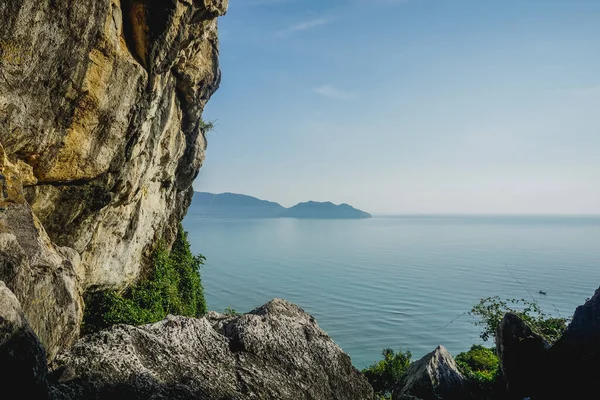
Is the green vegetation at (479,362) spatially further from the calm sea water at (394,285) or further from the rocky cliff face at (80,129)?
the rocky cliff face at (80,129)

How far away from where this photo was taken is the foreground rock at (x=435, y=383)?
1659cm

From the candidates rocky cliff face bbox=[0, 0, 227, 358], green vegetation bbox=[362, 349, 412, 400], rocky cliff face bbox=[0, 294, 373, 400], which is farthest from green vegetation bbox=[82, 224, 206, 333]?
green vegetation bbox=[362, 349, 412, 400]

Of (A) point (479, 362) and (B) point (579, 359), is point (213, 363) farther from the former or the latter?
(A) point (479, 362)

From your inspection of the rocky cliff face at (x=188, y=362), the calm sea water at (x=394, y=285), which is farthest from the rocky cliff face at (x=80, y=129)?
the calm sea water at (x=394, y=285)

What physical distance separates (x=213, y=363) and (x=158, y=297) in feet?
33.4

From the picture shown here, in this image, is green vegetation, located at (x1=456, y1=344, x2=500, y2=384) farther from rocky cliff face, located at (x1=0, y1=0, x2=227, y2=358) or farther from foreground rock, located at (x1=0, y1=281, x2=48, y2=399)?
foreground rock, located at (x1=0, y1=281, x2=48, y2=399)

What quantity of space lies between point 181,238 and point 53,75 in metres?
15.6

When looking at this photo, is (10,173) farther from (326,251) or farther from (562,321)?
(326,251)

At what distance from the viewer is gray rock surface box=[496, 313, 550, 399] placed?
13.5 metres

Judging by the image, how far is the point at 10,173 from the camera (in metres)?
8.57

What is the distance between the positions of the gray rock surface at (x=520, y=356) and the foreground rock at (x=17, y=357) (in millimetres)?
13829

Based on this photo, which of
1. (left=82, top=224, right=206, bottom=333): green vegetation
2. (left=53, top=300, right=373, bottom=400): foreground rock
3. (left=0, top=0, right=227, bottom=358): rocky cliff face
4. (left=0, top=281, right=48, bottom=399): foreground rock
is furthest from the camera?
(left=82, top=224, right=206, bottom=333): green vegetation

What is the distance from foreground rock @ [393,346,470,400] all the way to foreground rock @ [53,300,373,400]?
5832 millimetres

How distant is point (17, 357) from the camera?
18.9ft
